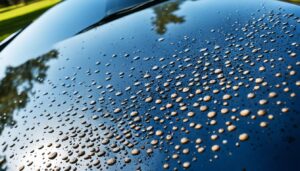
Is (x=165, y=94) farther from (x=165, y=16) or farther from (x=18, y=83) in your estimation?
(x=18, y=83)

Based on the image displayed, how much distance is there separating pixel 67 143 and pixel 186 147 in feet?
1.49

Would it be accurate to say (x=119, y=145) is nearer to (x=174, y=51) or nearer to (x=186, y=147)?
(x=186, y=147)

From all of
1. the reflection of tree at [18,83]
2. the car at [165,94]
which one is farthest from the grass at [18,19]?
the car at [165,94]

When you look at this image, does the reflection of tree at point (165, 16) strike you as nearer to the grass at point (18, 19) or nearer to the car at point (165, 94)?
the car at point (165, 94)

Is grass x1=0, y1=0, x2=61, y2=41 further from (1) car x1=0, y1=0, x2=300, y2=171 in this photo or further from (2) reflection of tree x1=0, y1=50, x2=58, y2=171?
(1) car x1=0, y1=0, x2=300, y2=171

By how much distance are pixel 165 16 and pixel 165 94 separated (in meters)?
0.83

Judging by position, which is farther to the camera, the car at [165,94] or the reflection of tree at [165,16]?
the reflection of tree at [165,16]

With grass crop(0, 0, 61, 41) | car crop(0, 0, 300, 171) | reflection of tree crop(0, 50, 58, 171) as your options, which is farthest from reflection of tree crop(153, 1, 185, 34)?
grass crop(0, 0, 61, 41)

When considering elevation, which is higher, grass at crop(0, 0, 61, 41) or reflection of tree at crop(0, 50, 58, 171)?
reflection of tree at crop(0, 50, 58, 171)

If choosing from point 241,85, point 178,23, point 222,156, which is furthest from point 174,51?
point 222,156

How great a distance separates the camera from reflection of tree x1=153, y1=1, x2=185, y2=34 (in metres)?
2.07

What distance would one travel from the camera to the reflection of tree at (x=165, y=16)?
81.7 inches

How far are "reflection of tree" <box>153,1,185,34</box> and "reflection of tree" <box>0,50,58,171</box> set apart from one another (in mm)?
600

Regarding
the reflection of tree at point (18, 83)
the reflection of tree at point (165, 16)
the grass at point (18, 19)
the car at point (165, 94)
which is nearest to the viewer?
the car at point (165, 94)
